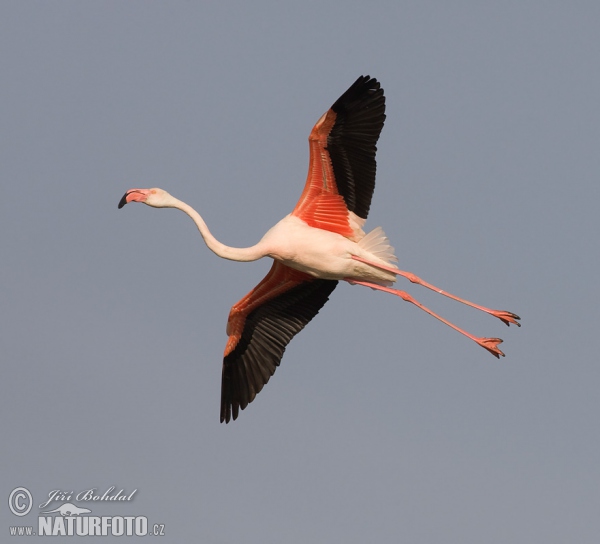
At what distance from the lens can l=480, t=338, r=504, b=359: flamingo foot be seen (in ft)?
77.8

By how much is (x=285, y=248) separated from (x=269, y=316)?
240 centimetres

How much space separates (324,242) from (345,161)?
1330mm

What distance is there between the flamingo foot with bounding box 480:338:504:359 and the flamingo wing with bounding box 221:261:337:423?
278cm

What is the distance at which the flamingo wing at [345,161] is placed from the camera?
22438 mm

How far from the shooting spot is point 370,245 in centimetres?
2328

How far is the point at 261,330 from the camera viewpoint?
2481 cm

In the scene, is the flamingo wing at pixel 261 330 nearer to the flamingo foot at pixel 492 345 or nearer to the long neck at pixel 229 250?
the long neck at pixel 229 250

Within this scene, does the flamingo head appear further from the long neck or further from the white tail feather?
the white tail feather

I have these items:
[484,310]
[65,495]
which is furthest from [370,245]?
[65,495]

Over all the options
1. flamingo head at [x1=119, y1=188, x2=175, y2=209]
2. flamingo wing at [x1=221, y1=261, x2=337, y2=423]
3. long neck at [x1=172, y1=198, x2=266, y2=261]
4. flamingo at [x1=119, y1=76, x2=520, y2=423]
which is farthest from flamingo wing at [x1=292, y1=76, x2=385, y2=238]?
flamingo head at [x1=119, y1=188, x2=175, y2=209]

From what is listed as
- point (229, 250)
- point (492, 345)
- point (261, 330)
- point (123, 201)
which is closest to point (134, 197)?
point (123, 201)

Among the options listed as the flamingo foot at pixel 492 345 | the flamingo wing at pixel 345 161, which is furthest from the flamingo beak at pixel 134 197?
the flamingo foot at pixel 492 345

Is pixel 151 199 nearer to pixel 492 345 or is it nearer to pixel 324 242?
pixel 324 242

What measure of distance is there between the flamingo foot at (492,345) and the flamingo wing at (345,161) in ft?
9.24
